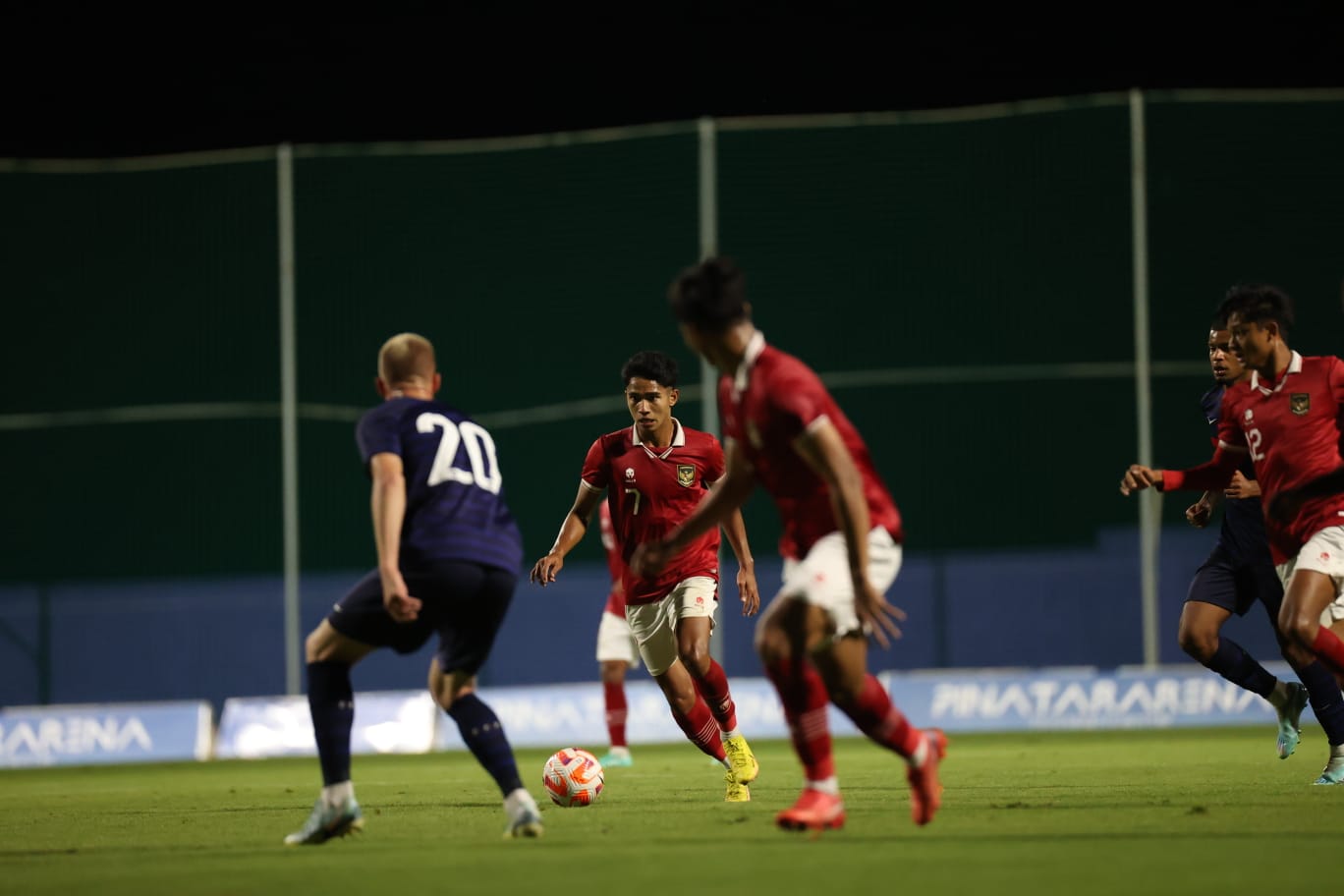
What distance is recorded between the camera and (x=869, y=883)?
5863 millimetres

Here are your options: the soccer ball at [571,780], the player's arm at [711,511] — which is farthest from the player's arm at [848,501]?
the soccer ball at [571,780]

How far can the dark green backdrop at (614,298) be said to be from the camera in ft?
59.8

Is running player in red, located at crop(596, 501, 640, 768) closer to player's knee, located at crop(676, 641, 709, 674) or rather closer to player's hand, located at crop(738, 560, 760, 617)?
player's hand, located at crop(738, 560, 760, 617)

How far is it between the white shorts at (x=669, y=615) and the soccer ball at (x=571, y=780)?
0.92m

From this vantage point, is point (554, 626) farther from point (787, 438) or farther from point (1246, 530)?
point (787, 438)

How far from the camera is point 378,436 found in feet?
24.8

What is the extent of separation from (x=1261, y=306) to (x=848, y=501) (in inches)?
137

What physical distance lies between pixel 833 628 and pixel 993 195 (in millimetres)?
12347

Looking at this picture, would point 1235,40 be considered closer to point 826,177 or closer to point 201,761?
point 826,177

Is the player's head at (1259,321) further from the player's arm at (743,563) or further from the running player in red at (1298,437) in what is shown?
the player's arm at (743,563)

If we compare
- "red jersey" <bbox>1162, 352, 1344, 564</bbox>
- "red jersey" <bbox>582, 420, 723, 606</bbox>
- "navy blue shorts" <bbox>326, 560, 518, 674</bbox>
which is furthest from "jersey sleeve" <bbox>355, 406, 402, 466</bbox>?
"red jersey" <bbox>1162, 352, 1344, 564</bbox>

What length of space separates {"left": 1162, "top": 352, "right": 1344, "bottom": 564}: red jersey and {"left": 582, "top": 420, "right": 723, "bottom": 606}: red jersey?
9.11ft

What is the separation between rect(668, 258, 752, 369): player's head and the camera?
7.09 m

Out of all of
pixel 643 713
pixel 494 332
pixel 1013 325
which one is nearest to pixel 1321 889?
pixel 643 713
